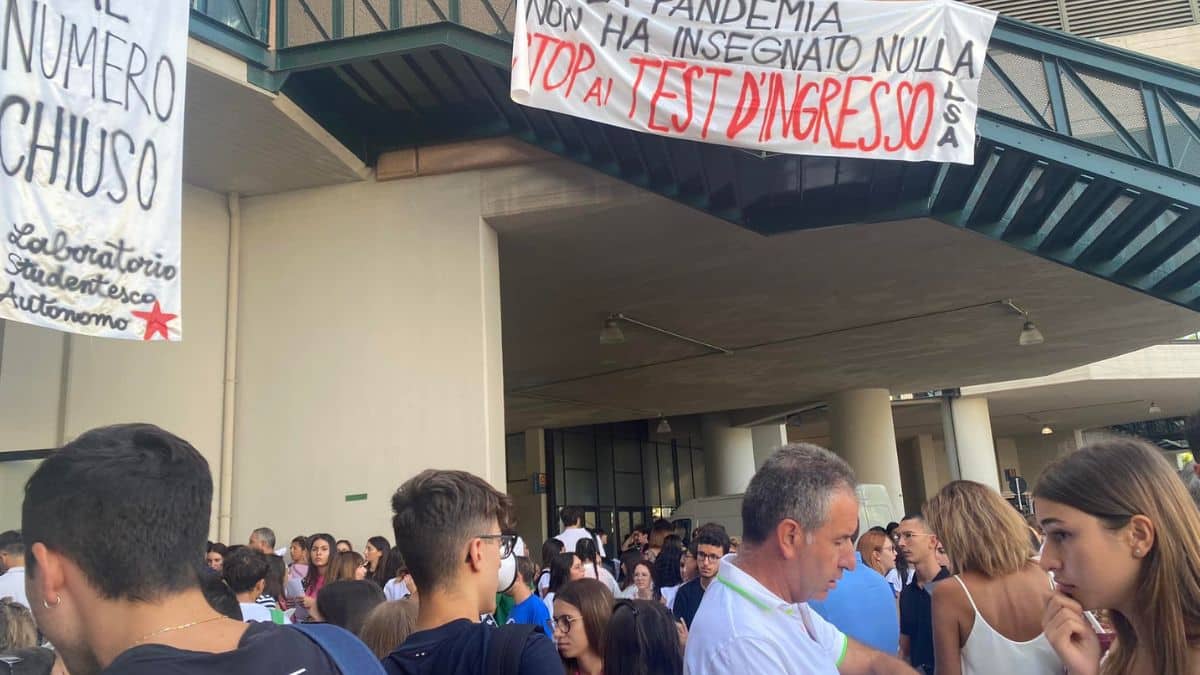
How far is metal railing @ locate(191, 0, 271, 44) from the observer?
8.28 metres

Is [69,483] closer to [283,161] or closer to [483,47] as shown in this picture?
[483,47]

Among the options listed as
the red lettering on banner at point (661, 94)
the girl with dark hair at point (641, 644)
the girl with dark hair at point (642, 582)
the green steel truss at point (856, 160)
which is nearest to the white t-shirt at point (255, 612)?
the girl with dark hair at point (641, 644)

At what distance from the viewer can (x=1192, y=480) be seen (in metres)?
2.95

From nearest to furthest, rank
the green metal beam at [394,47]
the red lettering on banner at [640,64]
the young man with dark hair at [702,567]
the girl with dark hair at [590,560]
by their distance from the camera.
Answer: the young man with dark hair at [702,567]
the girl with dark hair at [590,560]
the red lettering on banner at [640,64]
the green metal beam at [394,47]

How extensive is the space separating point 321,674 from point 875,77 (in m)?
7.55

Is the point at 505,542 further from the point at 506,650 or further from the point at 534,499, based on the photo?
the point at 534,499

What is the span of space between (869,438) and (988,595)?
18020mm

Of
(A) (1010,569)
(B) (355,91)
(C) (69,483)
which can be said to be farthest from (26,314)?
(A) (1010,569)

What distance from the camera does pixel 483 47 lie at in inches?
330

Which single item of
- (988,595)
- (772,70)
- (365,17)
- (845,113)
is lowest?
(988,595)

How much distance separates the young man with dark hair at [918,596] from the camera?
556 cm

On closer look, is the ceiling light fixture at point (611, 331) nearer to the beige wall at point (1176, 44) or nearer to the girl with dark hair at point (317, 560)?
the girl with dark hair at point (317, 560)

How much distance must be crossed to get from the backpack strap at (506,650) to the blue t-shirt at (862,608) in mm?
2364

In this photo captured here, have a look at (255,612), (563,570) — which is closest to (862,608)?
(563,570)
